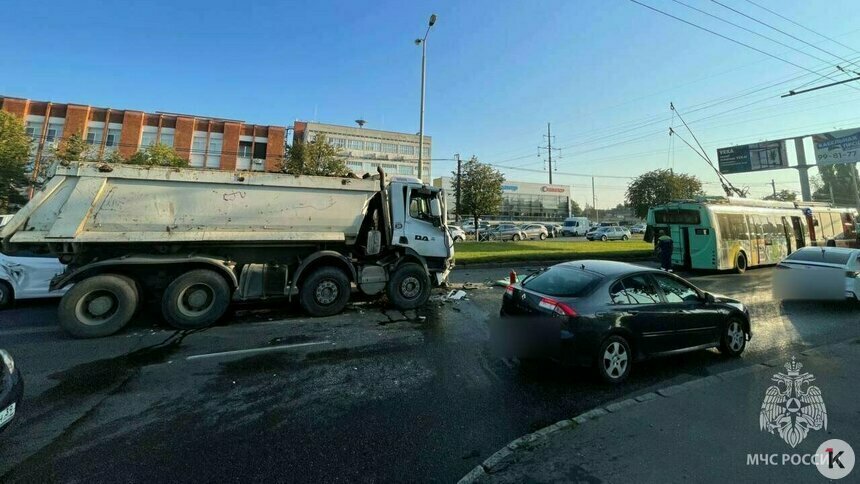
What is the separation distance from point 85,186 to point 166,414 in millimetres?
5220

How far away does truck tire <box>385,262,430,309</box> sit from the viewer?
27.1ft

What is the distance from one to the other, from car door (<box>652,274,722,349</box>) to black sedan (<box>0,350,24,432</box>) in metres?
6.79

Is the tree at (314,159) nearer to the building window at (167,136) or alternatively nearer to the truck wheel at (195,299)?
the truck wheel at (195,299)

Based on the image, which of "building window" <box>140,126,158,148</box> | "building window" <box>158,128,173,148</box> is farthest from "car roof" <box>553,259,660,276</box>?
"building window" <box>140,126,158,148</box>

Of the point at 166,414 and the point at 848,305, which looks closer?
the point at 166,414

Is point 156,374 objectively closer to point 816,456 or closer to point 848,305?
point 816,456

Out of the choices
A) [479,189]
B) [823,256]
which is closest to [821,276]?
[823,256]

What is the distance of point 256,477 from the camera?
8.68 ft

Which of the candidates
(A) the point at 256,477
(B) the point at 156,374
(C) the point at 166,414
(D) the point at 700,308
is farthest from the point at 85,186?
(D) the point at 700,308

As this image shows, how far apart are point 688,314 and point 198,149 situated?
56672mm

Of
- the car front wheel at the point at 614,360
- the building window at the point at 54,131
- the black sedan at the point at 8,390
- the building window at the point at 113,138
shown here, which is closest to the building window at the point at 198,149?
the building window at the point at 113,138

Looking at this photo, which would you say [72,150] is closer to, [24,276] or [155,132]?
[155,132]

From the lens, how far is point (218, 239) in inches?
280

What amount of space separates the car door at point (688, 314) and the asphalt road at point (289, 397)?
37 centimetres
